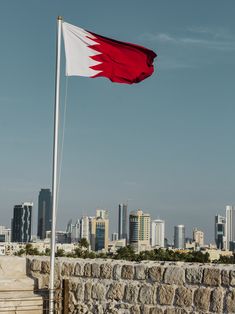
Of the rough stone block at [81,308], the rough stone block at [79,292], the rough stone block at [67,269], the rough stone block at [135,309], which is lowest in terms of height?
the rough stone block at [81,308]

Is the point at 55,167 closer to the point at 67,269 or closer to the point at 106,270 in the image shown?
the point at 67,269

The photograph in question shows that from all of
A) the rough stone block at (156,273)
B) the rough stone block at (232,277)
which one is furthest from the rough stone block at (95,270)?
the rough stone block at (232,277)

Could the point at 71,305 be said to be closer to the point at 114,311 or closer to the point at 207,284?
the point at 114,311

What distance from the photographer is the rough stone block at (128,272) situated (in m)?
8.27

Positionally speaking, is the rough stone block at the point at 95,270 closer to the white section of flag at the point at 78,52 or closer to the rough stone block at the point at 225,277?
the rough stone block at the point at 225,277

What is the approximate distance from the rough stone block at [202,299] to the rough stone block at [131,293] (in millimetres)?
886

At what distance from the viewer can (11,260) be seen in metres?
9.30

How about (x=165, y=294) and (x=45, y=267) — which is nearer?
(x=165, y=294)

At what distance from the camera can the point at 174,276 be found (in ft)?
25.7

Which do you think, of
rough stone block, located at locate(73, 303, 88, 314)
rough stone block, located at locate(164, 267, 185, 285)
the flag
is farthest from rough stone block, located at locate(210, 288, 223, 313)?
the flag

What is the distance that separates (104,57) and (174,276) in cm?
307

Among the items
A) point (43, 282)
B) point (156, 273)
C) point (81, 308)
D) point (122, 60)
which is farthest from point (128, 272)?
point (122, 60)

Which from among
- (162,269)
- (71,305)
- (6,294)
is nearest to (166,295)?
(162,269)

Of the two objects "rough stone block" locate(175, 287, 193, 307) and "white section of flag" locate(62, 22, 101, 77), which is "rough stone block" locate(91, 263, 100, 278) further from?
"white section of flag" locate(62, 22, 101, 77)
